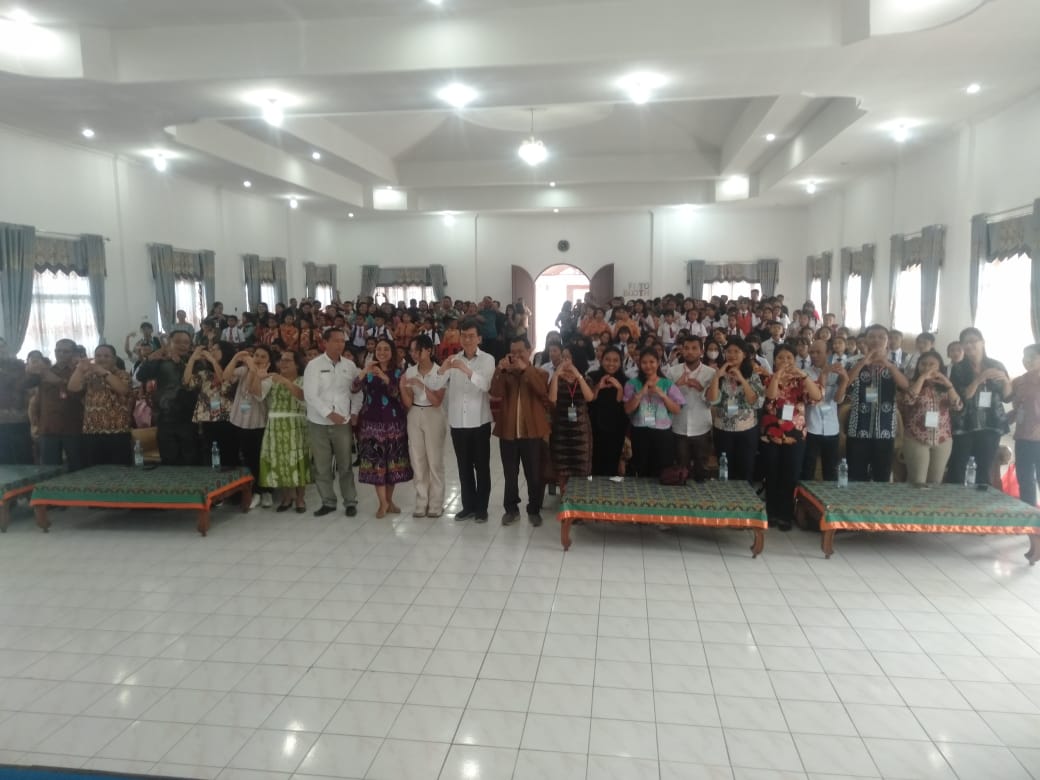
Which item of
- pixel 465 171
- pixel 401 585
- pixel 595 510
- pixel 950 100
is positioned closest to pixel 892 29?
pixel 950 100

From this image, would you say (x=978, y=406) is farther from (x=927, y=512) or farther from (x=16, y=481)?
(x=16, y=481)

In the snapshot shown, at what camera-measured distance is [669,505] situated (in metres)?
4.53

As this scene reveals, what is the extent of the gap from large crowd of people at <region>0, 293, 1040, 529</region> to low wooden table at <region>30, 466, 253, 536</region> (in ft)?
1.08

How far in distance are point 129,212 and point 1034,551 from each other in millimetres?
10953

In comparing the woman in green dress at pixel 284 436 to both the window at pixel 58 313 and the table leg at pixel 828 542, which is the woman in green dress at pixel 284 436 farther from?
the window at pixel 58 313

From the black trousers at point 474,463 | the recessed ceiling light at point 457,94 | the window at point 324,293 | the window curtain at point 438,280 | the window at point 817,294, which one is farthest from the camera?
the window curtain at point 438,280

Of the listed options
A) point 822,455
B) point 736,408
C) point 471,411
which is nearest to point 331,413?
point 471,411

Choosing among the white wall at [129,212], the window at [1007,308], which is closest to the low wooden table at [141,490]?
the white wall at [129,212]

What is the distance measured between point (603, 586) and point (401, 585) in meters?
1.20

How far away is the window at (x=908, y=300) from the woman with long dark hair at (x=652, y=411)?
5995 millimetres

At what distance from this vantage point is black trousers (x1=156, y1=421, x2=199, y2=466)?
18.3 ft

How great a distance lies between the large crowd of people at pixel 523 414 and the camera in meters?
4.96

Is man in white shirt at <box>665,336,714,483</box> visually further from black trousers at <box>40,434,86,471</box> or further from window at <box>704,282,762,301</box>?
window at <box>704,282,762,301</box>

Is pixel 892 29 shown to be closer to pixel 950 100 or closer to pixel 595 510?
pixel 950 100
